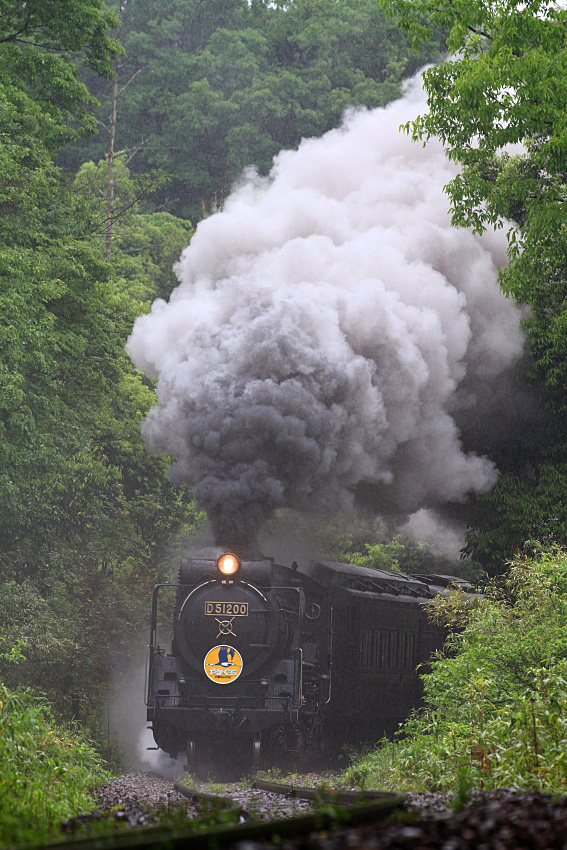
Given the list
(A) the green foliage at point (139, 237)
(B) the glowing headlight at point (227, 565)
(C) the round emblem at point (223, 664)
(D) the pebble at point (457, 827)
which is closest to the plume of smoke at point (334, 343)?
(B) the glowing headlight at point (227, 565)

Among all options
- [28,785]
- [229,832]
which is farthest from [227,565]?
[229,832]

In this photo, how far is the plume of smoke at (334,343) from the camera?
13.1m

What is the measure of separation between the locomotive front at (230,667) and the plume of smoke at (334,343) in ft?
3.72

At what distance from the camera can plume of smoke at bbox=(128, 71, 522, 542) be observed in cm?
1308

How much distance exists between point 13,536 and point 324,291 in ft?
30.3

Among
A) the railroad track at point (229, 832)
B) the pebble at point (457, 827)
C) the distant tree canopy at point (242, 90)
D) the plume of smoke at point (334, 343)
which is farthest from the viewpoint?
the distant tree canopy at point (242, 90)

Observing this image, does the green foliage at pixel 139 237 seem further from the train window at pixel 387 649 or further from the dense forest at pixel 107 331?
the train window at pixel 387 649

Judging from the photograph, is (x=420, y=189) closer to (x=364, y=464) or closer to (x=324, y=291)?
(x=324, y=291)

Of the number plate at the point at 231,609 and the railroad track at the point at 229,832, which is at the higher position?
the number plate at the point at 231,609

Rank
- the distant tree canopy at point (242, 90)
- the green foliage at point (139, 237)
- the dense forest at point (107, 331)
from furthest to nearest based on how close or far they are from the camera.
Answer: the distant tree canopy at point (242, 90) < the green foliage at point (139, 237) < the dense forest at point (107, 331)

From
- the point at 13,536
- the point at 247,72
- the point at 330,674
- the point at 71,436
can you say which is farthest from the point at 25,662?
the point at 247,72

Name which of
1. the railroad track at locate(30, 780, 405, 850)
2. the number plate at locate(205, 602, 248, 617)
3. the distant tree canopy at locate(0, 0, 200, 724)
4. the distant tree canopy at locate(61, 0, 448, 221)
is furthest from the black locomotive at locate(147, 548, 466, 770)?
the distant tree canopy at locate(61, 0, 448, 221)

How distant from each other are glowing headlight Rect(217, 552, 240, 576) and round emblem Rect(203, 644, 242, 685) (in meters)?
0.89

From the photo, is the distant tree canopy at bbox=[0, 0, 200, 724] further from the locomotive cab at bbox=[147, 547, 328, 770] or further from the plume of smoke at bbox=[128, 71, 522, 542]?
the locomotive cab at bbox=[147, 547, 328, 770]
